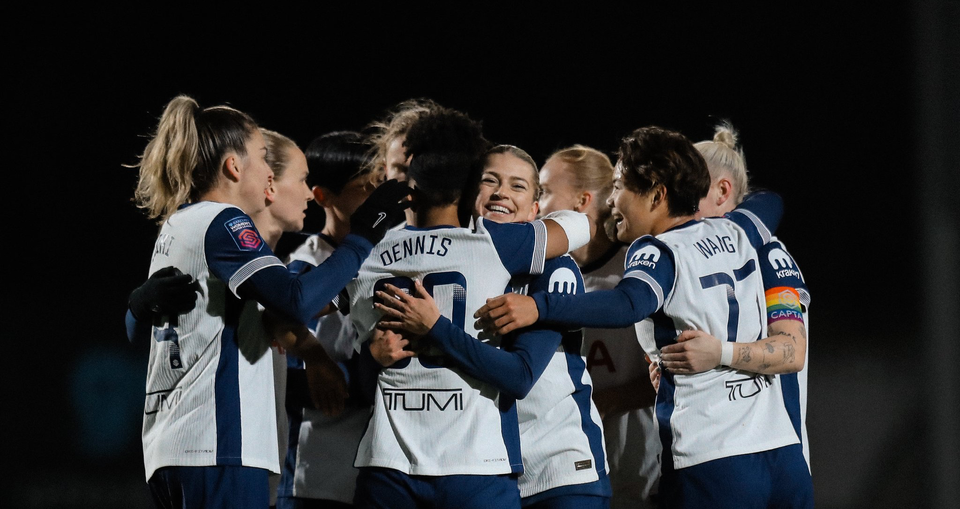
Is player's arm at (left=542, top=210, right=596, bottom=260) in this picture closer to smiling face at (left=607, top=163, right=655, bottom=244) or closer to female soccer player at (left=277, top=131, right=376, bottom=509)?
smiling face at (left=607, top=163, right=655, bottom=244)

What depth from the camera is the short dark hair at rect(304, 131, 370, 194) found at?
2957mm

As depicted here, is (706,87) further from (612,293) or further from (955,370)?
(955,370)

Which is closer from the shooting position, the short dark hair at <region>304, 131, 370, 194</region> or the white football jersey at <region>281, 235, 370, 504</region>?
the white football jersey at <region>281, 235, 370, 504</region>

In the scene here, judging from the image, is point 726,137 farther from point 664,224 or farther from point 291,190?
point 291,190

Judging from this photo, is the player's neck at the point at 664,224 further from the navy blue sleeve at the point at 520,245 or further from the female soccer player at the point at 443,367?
the navy blue sleeve at the point at 520,245

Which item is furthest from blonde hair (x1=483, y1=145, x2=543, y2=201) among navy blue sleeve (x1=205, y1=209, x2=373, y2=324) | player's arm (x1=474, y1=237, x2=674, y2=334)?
navy blue sleeve (x1=205, y1=209, x2=373, y2=324)

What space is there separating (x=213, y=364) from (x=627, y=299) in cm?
100

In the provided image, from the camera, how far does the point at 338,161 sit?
2.97 m

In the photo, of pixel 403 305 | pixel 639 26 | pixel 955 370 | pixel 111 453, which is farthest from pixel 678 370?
pixel 639 26

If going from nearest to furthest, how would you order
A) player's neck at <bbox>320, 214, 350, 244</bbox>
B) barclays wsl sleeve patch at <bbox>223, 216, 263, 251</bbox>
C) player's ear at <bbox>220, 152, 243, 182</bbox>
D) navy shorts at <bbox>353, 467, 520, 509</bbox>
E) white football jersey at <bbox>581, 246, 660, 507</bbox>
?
navy shorts at <bbox>353, 467, 520, 509</bbox> < barclays wsl sleeve patch at <bbox>223, 216, 263, 251</bbox> < player's ear at <bbox>220, 152, 243, 182</bbox> < white football jersey at <bbox>581, 246, 660, 507</bbox> < player's neck at <bbox>320, 214, 350, 244</bbox>

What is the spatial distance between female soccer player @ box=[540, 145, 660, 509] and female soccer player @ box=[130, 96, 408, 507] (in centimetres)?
99

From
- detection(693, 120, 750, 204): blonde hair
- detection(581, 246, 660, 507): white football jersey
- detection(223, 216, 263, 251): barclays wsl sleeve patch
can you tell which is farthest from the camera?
detection(693, 120, 750, 204): blonde hair

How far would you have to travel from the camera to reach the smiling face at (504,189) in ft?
7.76

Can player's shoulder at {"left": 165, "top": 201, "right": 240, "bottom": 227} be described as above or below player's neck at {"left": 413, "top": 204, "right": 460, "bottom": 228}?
above
